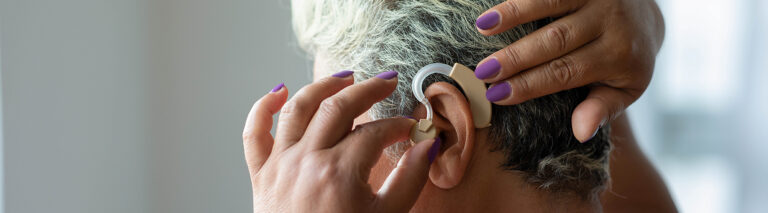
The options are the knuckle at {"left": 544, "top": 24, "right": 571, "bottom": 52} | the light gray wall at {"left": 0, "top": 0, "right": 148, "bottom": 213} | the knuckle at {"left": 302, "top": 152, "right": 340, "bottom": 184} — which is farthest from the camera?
the light gray wall at {"left": 0, "top": 0, "right": 148, "bottom": 213}

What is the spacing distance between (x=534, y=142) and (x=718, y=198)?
3121 mm

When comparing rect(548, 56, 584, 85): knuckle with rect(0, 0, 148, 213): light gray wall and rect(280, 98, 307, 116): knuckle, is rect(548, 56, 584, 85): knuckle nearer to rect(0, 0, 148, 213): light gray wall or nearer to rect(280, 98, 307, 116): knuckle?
rect(280, 98, 307, 116): knuckle

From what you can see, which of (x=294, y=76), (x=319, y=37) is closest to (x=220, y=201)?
(x=294, y=76)

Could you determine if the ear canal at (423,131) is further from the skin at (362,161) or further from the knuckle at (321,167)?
the knuckle at (321,167)

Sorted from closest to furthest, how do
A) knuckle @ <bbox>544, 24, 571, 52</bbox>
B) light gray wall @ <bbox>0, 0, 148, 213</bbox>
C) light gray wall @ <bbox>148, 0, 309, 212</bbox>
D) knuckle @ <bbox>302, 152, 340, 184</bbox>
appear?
1. knuckle @ <bbox>302, 152, 340, 184</bbox>
2. knuckle @ <bbox>544, 24, 571, 52</bbox>
3. light gray wall @ <bbox>0, 0, 148, 213</bbox>
4. light gray wall @ <bbox>148, 0, 309, 212</bbox>

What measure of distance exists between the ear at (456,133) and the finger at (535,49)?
0.17 ft

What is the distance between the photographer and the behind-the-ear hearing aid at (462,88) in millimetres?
702

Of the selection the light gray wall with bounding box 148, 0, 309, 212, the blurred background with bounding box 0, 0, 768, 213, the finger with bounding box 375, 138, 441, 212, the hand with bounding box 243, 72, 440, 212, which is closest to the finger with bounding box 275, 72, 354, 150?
the hand with bounding box 243, 72, 440, 212

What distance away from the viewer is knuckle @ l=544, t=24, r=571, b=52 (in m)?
0.69


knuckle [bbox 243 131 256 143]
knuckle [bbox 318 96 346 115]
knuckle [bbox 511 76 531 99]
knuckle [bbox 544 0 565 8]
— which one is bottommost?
knuckle [bbox 243 131 256 143]

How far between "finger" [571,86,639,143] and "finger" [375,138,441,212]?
22 centimetres

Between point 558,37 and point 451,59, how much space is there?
14 centimetres

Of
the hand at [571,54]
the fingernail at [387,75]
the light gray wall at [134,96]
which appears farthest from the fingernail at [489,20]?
the light gray wall at [134,96]

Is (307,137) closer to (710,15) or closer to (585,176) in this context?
(585,176)
